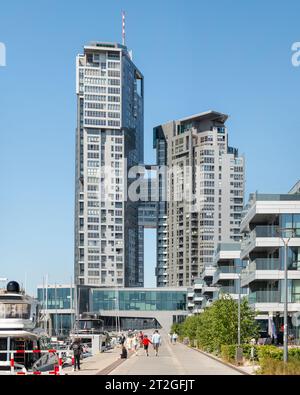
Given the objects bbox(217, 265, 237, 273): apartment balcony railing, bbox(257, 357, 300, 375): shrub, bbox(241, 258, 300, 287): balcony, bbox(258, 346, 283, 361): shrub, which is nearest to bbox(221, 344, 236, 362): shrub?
bbox(258, 346, 283, 361): shrub

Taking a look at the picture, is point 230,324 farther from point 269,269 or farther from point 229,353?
point 269,269

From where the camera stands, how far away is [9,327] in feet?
149

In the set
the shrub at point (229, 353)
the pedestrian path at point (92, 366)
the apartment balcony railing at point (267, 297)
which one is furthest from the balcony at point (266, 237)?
the shrub at point (229, 353)

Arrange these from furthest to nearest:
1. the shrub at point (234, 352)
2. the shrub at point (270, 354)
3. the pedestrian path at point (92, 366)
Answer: the shrub at point (234, 352) < the pedestrian path at point (92, 366) < the shrub at point (270, 354)

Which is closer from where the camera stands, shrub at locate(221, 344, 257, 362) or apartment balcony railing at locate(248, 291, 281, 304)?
shrub at locate(221, 344, 257, 362)

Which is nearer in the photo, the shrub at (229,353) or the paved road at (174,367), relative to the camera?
the paved road at (174,367)

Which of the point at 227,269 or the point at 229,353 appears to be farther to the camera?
the point at 227,269

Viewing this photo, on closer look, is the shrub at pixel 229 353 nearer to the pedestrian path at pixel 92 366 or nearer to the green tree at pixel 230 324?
the pedestrian path at pixel 92 366

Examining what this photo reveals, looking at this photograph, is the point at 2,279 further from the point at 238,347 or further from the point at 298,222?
the point at 298,222

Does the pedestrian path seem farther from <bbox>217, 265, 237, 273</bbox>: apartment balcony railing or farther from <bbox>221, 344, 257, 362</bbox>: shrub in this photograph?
<bbox>217, 265, 237, 273</bbox>: apartment balcony railing

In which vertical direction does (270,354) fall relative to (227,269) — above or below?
below

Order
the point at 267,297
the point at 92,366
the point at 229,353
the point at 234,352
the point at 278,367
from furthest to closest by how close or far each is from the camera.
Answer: the point at 267,297, the point at 229,353, the point at 234,352, the point at 92,366, the point at 278,367

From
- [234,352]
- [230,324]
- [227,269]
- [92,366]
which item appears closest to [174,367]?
[92,366]

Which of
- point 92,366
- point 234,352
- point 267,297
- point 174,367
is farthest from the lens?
point 267,297
